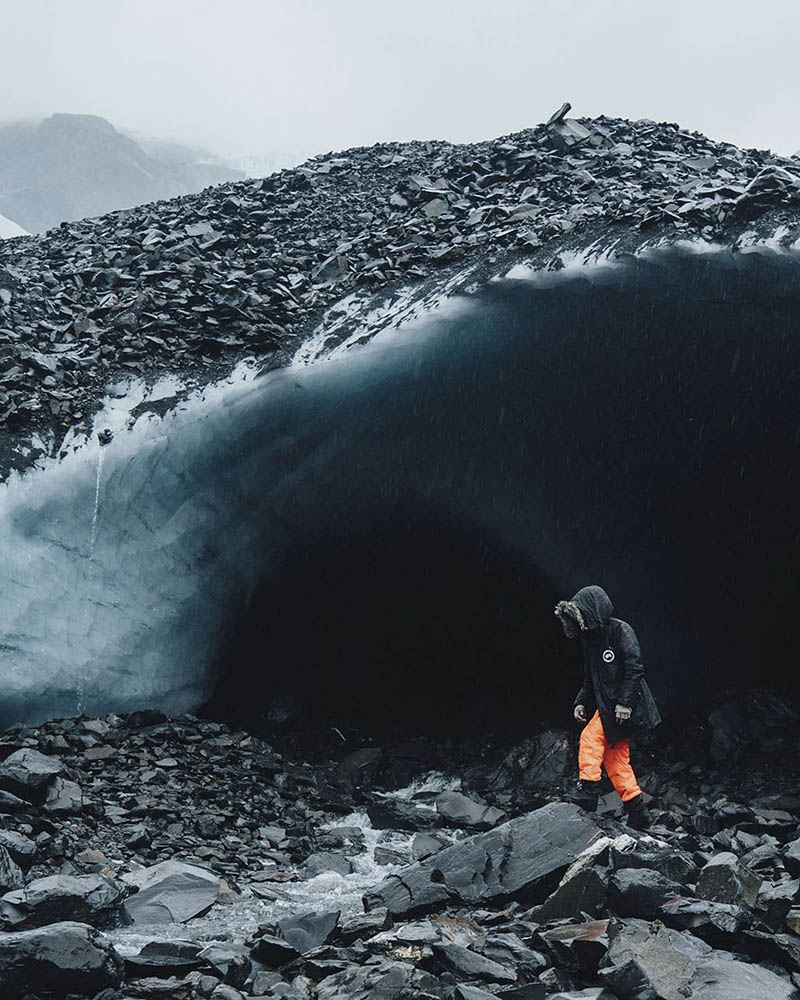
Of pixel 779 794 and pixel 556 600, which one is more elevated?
pixel 556 600

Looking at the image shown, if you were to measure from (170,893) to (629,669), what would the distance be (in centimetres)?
284

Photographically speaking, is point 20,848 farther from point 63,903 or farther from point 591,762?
point 591,762

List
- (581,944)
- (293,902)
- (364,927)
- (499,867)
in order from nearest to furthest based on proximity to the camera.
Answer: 1. (581,944)
2. (364,927)
3. (499,867)
4. (293,902)

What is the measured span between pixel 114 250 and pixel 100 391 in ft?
Answer: 9.24

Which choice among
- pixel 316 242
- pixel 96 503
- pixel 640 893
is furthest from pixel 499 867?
pixel 316 242

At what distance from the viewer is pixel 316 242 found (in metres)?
10.4

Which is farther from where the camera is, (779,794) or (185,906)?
(779,794)

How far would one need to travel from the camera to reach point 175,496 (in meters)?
8.15

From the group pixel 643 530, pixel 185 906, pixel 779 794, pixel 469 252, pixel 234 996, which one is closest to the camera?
pixel 234 996

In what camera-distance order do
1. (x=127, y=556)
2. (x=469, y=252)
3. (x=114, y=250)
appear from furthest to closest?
(x=114, y=250) < (x=469, y=252) < (x=127, y=556)

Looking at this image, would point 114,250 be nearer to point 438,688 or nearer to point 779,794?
point 438,688

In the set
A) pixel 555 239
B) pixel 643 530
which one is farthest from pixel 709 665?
pixel 555 239

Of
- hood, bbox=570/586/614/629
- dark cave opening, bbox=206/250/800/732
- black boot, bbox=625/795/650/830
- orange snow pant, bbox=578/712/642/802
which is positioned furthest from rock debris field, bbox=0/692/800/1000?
hood, bbox=570/586/614/629

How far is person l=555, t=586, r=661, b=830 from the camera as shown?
5.51 meters
